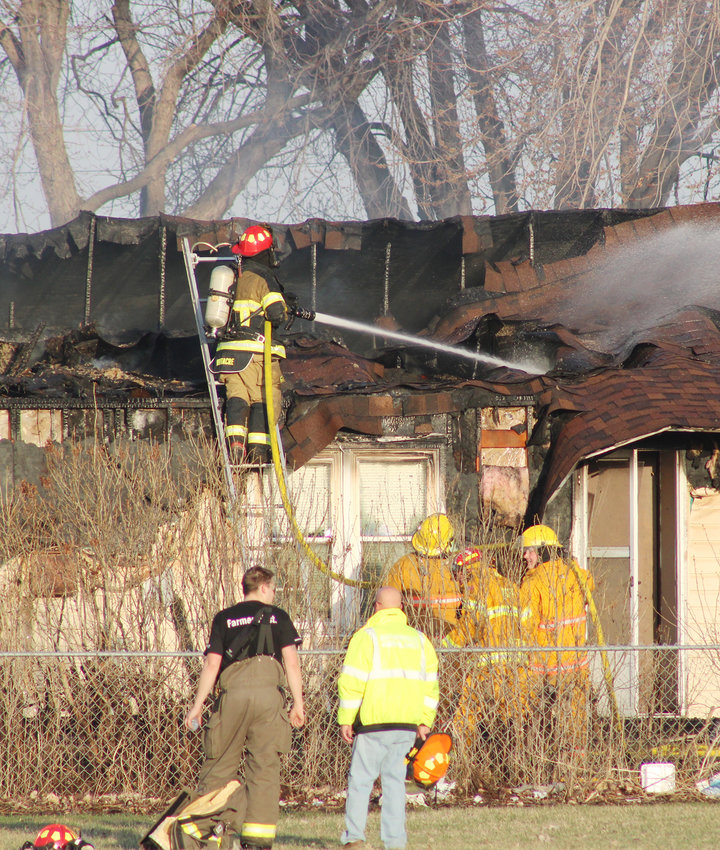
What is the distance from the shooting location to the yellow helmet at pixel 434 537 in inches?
287

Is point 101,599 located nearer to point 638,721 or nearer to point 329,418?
point 329,418

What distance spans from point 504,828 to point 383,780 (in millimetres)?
1110

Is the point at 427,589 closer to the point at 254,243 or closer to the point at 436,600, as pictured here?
the point at 436,600

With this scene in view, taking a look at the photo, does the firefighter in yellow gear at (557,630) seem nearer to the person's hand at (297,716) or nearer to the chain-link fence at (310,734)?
the chain-link fence at (310,734)

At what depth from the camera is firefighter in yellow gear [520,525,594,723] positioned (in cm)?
712

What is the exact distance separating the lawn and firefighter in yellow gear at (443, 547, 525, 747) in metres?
0.61

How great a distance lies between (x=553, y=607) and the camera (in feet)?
23.7

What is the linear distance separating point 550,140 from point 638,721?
1091 cm

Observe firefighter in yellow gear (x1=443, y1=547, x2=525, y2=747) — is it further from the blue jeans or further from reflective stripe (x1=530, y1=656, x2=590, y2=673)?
the blue jeans

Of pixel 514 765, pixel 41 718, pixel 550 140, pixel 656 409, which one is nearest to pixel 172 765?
pixel 41 718

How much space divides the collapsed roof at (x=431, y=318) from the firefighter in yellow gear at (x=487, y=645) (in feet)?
4.57

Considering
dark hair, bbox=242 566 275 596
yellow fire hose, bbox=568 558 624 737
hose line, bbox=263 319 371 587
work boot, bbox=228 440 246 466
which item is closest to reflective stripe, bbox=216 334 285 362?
hose line, bbox=263 319 371 587

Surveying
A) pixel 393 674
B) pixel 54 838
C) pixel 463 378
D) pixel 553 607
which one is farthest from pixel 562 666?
pixel 463 378

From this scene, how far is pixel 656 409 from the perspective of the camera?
8414mm
